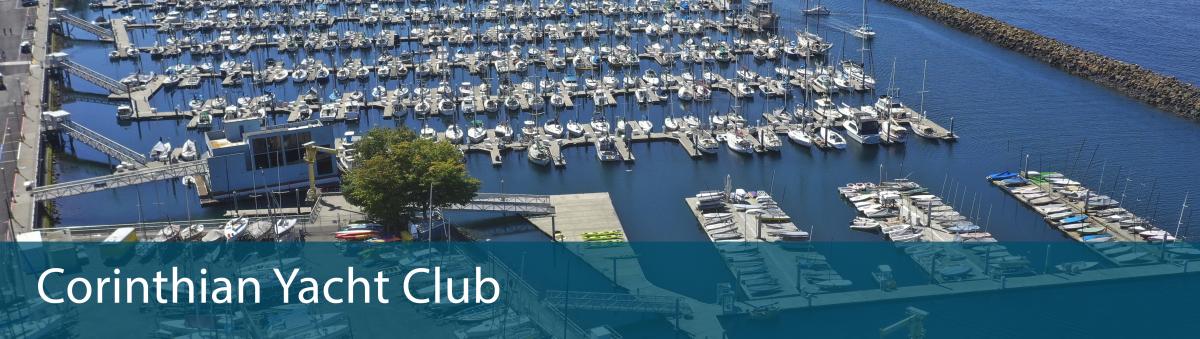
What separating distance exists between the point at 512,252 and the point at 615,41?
36657mm

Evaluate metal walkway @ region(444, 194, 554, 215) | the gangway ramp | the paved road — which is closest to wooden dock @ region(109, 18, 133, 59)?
the gangway ramp

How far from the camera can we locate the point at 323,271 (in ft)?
122

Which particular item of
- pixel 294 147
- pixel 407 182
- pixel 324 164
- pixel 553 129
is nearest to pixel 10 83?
pixel 294 147

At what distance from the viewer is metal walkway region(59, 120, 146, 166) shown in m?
51.1

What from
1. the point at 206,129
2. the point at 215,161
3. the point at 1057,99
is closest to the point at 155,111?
the point at 206,129

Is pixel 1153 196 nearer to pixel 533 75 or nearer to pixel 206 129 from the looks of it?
pixel 533 75

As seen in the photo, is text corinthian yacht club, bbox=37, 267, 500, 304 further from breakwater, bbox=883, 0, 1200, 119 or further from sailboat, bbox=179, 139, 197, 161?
breakwater, bbox=883, 0, 1200, 119

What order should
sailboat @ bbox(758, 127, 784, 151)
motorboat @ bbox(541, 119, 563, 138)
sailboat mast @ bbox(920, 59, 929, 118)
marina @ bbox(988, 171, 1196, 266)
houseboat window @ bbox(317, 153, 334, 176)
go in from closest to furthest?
marina @ bbox(988, 171, 1196, 266) < houseboat window @ bbox(317, 153, 334, 176) < sailboat @ bbox(758, 127, 784, 151) < motorboat @ bbox(541, 119, 563, 138) < sailboat mast @ bbox(920, 59, 929, 118)

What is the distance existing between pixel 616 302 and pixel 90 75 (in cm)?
4330

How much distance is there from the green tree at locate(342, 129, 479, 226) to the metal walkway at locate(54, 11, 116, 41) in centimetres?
4415

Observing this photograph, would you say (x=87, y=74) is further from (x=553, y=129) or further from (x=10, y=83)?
(x=553, y=129)

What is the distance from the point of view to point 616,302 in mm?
36094
